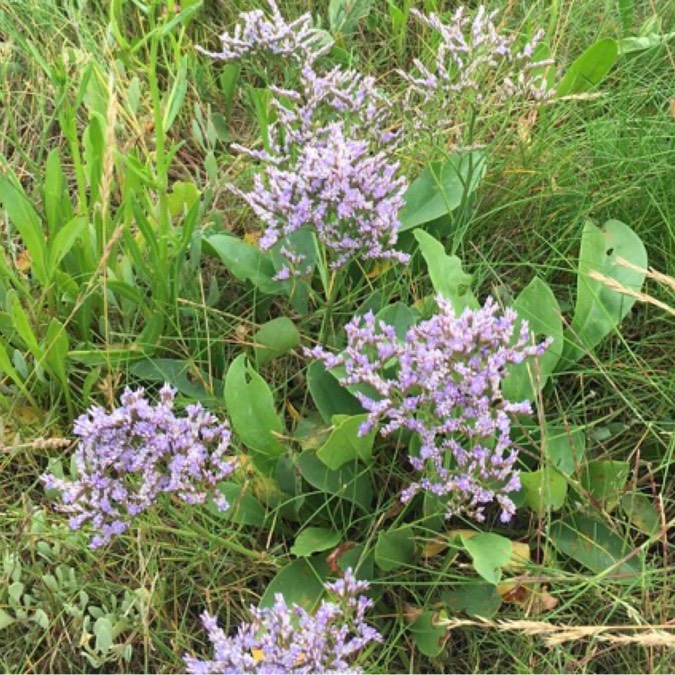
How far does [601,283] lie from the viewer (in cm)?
223

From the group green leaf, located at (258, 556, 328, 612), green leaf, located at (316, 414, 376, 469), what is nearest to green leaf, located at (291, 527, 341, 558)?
green leaf, located at (258, 556, 328, 612)

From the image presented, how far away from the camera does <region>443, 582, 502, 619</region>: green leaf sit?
1.93 metres

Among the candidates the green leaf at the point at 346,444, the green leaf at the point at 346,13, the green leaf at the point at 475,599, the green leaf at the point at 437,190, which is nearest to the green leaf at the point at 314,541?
the green leaf at the point at 346,444

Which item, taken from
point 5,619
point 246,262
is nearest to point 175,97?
point 246,262

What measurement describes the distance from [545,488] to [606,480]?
19 cm

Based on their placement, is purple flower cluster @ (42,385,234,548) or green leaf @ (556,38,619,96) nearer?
purple flower cluster @ (42,385,234,548)

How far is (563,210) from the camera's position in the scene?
2.51 m

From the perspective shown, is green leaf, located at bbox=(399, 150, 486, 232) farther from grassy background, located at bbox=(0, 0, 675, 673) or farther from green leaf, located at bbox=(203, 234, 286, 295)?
green leaf, located at bbox=(203, 234, 286, 295)

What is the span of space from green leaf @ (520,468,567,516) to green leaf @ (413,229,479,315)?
396 mm

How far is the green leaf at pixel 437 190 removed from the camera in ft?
7.75

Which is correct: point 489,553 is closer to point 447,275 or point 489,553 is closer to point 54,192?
point 447,275

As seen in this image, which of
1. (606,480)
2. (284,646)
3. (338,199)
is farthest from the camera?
(606,480)

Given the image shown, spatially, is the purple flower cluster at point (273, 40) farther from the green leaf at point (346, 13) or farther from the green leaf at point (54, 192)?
the green leaf at point (346, 13)

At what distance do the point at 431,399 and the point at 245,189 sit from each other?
1.16 meters
